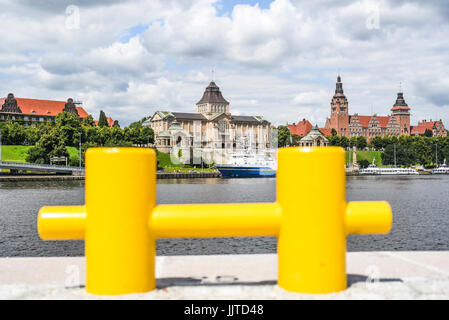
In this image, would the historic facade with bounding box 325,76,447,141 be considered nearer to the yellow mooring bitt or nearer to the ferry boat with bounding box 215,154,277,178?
the ferry boat with bounding box 215,154,277,178

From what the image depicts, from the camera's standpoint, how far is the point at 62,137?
3066 inches

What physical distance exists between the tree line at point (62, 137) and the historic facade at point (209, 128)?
13.7m

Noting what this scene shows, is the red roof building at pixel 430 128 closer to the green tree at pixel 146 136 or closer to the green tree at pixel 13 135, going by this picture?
the green tree at pixel 146 136

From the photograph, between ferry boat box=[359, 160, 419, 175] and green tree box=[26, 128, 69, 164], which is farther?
ferry boat box=[359, 160, 419, 175]

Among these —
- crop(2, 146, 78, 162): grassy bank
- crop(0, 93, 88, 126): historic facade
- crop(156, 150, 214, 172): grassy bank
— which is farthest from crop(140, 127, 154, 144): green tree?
crop(2, 146, 78, 162): grassy bank

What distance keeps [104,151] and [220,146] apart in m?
124

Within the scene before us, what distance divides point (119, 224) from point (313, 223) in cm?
183

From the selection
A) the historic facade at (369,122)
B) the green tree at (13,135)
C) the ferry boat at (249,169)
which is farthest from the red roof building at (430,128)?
the green tree at (13,135)

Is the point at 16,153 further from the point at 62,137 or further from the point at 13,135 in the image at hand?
the point at 62,137

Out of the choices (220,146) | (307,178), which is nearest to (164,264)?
(307,178)

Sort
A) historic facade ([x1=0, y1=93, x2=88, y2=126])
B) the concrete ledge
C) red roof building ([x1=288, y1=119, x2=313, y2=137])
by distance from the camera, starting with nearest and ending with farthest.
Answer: the concrete ledge
historic facade ([x1=0, y1=93, x2=88, y2=126])
red roof building ([x1=288, y1=119, x2=313, y2=137])

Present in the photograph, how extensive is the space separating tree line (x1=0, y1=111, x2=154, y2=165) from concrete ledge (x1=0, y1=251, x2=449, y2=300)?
232 feet

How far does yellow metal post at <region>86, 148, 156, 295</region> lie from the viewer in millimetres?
4574

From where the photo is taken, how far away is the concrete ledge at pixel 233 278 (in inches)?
179
